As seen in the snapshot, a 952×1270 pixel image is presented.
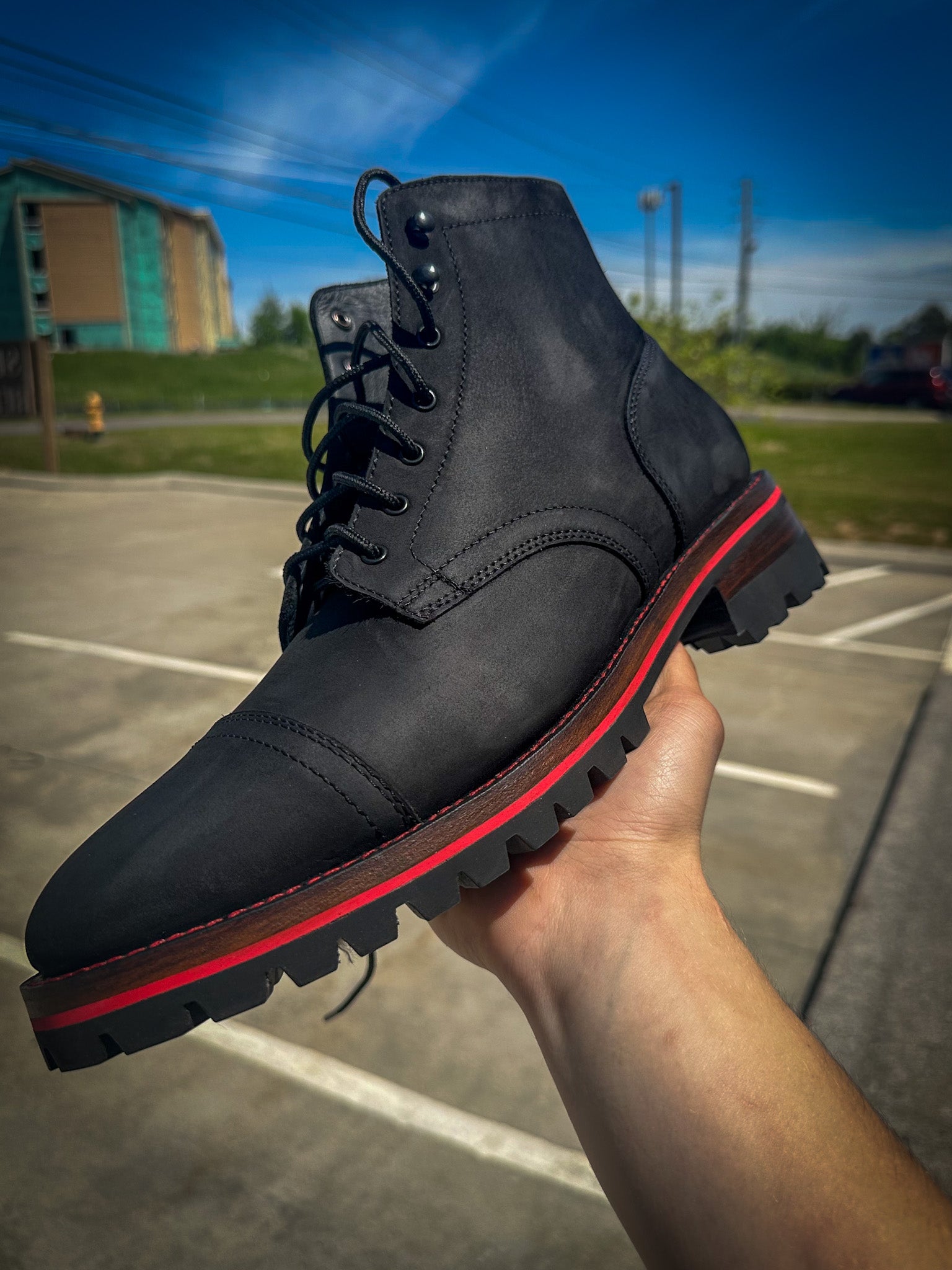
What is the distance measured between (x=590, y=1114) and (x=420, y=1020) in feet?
5.81

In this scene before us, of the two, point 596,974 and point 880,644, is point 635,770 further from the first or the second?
point 880,644

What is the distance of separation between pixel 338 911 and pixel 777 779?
3.74 m

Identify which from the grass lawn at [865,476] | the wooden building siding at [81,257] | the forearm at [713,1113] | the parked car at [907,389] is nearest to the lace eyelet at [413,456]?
the forearm at [713,1113]

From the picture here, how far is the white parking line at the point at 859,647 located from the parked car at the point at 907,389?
130 feet

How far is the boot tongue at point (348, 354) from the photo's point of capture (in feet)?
5.01

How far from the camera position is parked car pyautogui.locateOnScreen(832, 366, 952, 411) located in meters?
41.1

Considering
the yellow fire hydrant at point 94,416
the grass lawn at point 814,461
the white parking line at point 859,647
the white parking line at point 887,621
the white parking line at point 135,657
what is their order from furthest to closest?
the yellow fire hydrant at point 94,416 → the grass lawn at point 814,461 → the white parking line at point 887,621 → the white parking line at point 859,647 → the white parking line at point 135,657

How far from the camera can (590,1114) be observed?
3.59ft

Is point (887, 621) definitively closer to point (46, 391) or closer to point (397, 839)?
point (397, 839)

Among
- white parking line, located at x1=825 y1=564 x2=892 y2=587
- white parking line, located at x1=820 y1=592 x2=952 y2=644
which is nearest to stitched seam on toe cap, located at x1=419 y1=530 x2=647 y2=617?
white parking line, located at x1=820 y1=592 x2=952 y2=644

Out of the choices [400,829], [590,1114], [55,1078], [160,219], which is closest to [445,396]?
[400,829]

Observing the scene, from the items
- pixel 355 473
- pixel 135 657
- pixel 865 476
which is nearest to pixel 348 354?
pixel 355 473

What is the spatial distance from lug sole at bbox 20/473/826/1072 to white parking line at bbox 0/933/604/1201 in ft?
4.17

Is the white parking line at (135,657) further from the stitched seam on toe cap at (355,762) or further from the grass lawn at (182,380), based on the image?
the grass lawn at (182,380)
